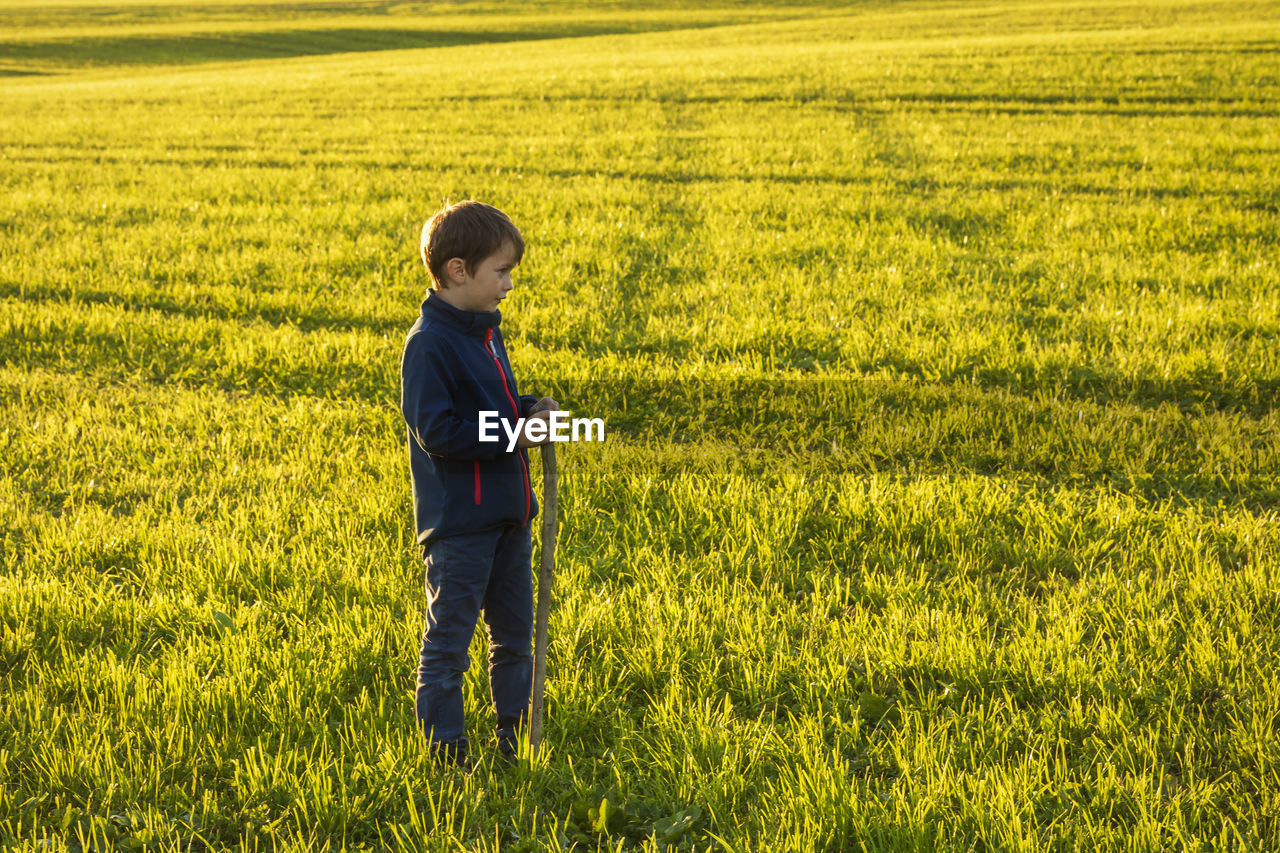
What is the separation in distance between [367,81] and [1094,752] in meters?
29.8

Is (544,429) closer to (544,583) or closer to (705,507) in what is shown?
(544,583)

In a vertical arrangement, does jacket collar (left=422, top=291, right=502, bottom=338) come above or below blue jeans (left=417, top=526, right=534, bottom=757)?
above

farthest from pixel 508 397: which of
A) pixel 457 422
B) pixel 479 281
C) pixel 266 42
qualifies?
pixel 266 42

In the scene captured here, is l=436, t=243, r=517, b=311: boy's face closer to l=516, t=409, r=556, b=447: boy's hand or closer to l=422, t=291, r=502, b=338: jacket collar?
l=422, t=291, r=502, b=338: jacket collar

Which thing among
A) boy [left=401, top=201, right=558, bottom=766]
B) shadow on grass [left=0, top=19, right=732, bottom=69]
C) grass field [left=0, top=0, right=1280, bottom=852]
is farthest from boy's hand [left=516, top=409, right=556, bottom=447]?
shadow on grass [left=0, top=19, right=732, bottom=69]

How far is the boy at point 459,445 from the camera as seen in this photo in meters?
3.12

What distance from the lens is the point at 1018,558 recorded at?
480 cm

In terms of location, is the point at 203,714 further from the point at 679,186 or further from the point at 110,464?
the point at 679,186

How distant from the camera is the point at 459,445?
308 cm

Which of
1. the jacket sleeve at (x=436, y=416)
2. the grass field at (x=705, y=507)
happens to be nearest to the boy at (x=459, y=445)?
the jacket sleeve at (x=436, y=416)

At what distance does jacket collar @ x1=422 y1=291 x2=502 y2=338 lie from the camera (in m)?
3.17

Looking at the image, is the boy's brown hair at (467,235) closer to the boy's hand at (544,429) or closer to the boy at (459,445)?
the boy at (459,445)

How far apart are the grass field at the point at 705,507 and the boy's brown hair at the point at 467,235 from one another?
1.79m

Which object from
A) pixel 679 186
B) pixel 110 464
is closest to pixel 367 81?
pixel 679 186
